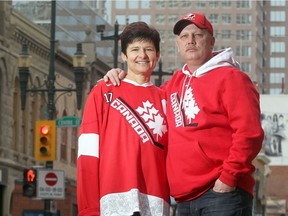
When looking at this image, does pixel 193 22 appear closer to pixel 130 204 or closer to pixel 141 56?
pixel 141 56

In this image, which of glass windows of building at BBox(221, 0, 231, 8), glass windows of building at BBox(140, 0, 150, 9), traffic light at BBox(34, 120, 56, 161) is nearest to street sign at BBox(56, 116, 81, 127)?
traffic light at BBox(34, 120, 56, 161)

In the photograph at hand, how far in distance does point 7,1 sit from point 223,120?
1322 inches

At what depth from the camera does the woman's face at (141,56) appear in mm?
6969

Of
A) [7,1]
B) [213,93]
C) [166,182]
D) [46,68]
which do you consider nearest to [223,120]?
[213,93]


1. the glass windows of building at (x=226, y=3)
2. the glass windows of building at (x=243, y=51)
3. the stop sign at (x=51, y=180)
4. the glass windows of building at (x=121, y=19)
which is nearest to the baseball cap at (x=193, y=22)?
the stop sign at (x=51, y=180)

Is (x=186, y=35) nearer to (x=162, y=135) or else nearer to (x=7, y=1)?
(x=162, y=135)

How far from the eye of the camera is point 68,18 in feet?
174

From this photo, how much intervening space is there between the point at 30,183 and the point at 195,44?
744 inches

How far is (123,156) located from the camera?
6.70 meters

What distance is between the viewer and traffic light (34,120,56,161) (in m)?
25.4

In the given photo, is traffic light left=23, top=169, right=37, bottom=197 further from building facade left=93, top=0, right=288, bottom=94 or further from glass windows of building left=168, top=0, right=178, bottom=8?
glass windows of building left=168, top=0, right=178, bottom=8

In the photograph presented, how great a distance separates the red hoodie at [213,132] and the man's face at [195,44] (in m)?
0.08

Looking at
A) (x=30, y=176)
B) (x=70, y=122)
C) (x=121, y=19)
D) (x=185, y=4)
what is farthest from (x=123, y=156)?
(x=121, y=19)

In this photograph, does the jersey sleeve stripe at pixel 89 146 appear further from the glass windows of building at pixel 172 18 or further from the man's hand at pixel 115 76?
the glass windows of building at pixel 172 18
